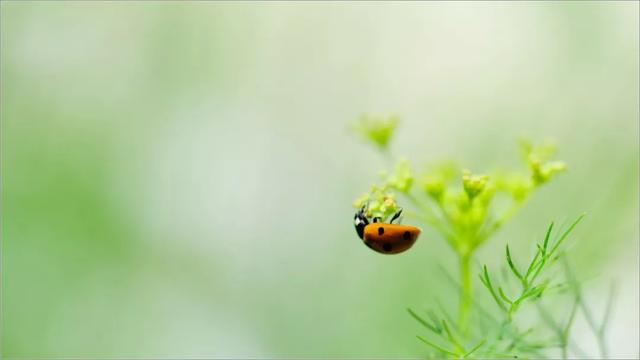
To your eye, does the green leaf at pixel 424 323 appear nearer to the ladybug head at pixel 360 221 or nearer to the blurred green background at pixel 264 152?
the ladybug head at pixel 360 221

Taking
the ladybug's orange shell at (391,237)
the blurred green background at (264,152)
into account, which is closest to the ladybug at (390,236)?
the ladybug's orange shell at (391,237)

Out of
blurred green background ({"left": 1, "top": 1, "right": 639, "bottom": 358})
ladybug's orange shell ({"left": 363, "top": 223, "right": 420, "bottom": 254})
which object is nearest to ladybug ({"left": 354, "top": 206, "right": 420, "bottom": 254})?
ladybug's orange shell ({"left": 363, "top": 223, "right": 420, "bottom": 254})

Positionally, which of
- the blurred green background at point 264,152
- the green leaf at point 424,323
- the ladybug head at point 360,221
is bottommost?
the green leaf at point 424,323

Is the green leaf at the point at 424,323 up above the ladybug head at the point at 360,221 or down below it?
below

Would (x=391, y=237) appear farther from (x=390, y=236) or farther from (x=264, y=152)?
(x=264, y=152)

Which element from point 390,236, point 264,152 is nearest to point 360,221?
point 390,236

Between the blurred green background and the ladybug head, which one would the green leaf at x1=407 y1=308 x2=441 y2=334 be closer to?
the ladybug head

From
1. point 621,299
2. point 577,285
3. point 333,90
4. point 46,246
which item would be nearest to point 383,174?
point 577,285
